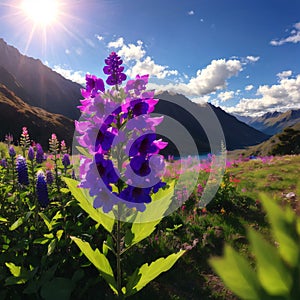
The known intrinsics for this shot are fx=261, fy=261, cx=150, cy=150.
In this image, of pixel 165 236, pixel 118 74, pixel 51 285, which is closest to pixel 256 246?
pixel 118 74

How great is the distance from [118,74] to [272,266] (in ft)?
7.69

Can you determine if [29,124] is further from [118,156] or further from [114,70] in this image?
[118,156]

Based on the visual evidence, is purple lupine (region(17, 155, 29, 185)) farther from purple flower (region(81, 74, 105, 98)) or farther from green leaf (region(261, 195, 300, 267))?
green leaf (region(261, 195, 300, 267))

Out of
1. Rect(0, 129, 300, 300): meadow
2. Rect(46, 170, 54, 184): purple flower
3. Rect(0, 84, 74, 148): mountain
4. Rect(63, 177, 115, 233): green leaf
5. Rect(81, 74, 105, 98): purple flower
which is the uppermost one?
Rect(0, 84, 74, 148): mountain

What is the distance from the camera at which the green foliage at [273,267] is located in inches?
13.3

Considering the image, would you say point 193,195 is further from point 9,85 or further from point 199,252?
point 9,85

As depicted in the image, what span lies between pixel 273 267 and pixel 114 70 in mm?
2375

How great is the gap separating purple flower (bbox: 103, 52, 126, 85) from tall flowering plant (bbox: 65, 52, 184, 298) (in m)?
0.11

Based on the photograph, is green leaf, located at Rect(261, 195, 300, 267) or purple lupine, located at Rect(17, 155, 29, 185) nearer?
green leaf, located at Rect(261, 195, 300, 267)

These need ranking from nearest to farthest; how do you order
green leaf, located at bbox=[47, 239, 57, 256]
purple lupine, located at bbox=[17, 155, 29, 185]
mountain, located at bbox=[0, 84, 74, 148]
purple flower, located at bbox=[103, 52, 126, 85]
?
1. purple flower, located at bbox=[103, 52, 126, 85]
2. green leaf, located at bbox=[47, 239, 57, 256]
3. purple lupine, located at bbox=[17, 155, 29, 185]
4. mountain, located at bbox=[0, 84, 74, 148]

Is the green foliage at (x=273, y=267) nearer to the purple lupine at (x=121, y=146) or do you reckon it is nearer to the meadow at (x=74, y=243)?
the purple lupine at (x=121, y=146)

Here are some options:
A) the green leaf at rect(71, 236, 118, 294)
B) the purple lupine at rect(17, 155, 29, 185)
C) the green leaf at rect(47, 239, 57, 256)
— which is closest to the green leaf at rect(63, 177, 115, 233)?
the green leaf at rect(71, 236, 118, 294)

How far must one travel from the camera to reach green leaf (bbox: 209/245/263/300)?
1.11ft

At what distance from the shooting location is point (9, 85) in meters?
169
